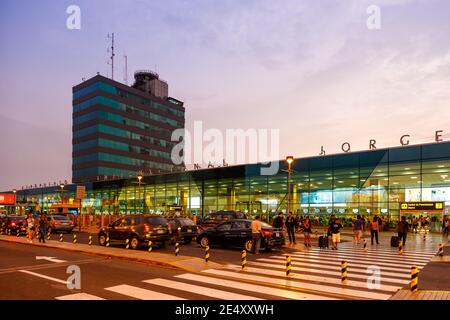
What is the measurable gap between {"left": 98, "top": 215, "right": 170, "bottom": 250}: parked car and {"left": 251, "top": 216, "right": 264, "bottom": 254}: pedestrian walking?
15.9 feet

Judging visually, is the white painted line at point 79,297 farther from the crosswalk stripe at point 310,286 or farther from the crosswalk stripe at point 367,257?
the crosswalk stripe at point 367,257

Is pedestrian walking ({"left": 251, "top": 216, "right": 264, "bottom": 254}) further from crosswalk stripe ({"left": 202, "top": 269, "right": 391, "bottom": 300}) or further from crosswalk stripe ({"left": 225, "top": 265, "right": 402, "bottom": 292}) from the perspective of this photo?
crosswalk stripe ({"left": 202, "top": 269, "right": 391, "bottom": 300})

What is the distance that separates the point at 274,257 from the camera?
18.5 metres

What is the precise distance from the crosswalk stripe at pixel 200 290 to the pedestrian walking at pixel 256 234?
23.6ft

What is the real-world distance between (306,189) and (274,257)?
2851 centimetres

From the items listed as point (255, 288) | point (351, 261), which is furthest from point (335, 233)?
point (255, 288)

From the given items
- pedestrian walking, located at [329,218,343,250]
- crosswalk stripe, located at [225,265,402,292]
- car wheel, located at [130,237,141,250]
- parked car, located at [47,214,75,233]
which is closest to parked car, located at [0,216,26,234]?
parked car, located at [47,214,75,233]

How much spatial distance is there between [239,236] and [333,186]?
25429 millimetres

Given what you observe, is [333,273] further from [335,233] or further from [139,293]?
[335,233]

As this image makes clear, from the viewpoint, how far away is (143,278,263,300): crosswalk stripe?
33.0 feet

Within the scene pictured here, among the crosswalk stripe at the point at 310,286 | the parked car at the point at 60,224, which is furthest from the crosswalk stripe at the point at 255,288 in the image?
the parked car at the point at 60,224

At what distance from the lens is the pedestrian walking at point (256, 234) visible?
61.7ft
